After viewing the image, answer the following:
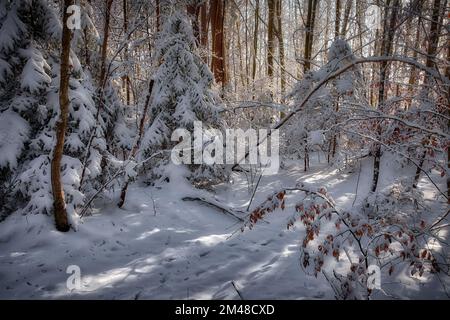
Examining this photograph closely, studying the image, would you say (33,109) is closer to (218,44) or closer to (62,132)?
(62,132)

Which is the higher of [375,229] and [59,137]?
[59,137]

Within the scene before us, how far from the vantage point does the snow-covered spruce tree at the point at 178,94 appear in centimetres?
756

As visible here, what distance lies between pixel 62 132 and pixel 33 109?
1.65 meters

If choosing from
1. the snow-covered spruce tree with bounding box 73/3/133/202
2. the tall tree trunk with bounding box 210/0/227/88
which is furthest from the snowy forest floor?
the tall tree trunk with bounding box 210/0/227/88

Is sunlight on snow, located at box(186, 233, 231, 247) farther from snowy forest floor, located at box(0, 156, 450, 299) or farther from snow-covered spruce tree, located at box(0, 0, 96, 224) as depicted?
snow-covered spruce tree, located at box(0, 0, 96, 224)

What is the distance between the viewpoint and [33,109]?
584 cm

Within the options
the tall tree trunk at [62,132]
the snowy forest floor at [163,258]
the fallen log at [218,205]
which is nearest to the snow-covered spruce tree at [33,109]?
the tall tree trunk at [62,132]

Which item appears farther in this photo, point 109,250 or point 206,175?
point 206,175
